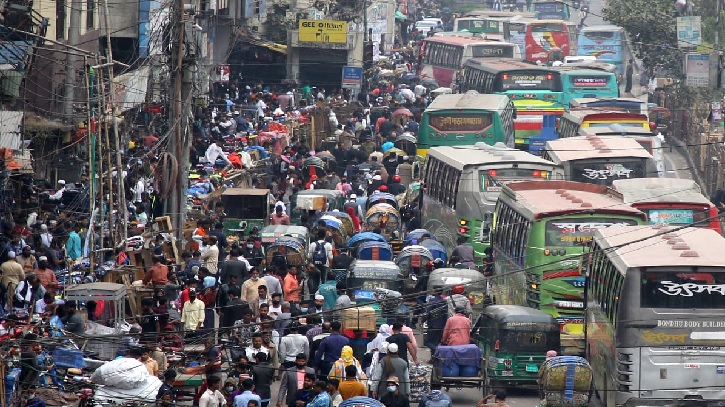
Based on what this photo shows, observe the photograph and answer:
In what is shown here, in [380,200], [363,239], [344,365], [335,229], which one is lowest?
[380,200]

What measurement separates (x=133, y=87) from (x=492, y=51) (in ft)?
73.7

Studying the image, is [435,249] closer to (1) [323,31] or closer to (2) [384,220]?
(2) [384,220]

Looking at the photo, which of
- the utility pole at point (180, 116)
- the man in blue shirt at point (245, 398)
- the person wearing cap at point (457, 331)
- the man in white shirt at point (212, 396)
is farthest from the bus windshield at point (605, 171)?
the man in white shirt at point (212, 396)

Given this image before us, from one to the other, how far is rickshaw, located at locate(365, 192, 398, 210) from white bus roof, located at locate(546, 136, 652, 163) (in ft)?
10.1

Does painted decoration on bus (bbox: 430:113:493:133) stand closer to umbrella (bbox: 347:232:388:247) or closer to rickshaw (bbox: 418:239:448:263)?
umbrella (bbox: 347:232:388:247)

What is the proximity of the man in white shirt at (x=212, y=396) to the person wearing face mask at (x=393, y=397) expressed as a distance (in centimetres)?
176

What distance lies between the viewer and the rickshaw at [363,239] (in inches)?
1001

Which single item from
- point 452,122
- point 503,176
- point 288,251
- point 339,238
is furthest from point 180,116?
point 452,122

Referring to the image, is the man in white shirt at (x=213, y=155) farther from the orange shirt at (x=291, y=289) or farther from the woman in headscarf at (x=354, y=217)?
the orange shirt at (x=291, y=289)

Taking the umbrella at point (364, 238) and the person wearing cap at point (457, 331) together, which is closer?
the person wearing cap at point (457, 331)

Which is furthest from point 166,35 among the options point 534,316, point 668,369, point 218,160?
point 668,369

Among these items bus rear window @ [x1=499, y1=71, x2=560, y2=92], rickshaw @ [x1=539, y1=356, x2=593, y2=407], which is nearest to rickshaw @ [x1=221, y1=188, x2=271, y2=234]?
rickshaw @ [x1=539, y1=356, x2=593, y2=407]

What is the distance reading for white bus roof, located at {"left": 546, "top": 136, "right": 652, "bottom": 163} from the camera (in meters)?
28.8

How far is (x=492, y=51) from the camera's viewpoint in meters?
53.1
